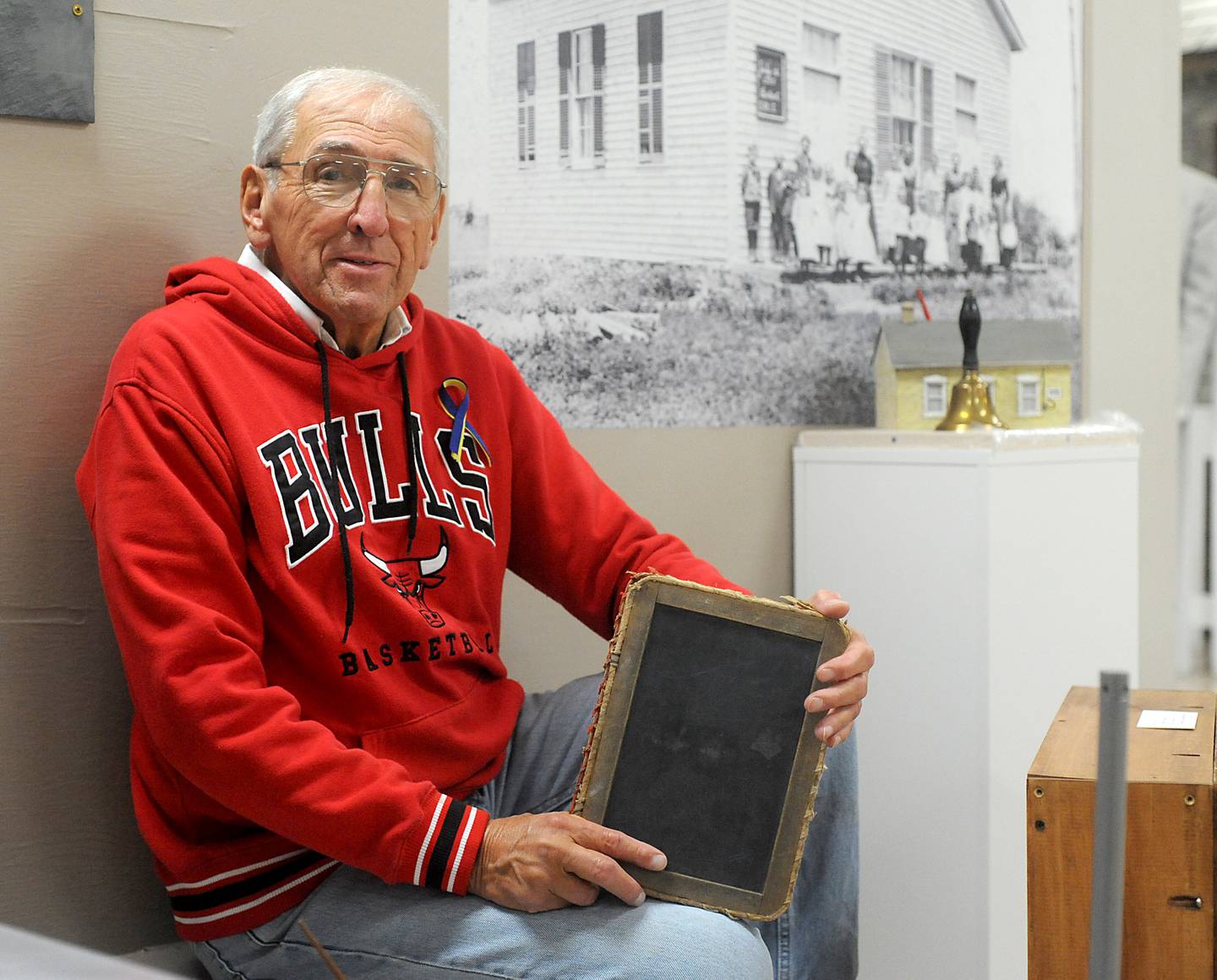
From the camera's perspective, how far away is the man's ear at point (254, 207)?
4.84ft

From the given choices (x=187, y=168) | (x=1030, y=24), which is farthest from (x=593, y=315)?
(x=1030, y=24)

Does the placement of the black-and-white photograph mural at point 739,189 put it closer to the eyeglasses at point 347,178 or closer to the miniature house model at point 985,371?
the miniature house model at point 985,371

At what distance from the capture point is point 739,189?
2.30 meters

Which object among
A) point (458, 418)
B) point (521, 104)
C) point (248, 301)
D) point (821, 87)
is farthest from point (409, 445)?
point (821, 87)

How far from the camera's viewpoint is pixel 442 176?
1571 mm

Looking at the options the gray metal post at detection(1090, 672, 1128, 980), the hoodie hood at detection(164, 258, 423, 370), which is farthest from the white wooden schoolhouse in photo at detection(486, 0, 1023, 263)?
the gray metal post at detection(1090, 672, 1128, 980)

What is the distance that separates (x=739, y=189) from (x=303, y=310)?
1082 mm

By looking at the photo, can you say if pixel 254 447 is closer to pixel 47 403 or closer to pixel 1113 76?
pixel 47 403

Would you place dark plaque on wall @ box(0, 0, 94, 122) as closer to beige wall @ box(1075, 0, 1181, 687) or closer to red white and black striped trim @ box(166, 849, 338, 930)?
red white and black striped trim @ box(166, 849, 338, 930)

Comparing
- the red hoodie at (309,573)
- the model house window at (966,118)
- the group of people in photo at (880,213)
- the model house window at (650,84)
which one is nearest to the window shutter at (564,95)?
the model house window at (650,84)

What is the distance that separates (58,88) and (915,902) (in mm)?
1778

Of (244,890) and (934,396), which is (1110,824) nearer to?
(244,890)

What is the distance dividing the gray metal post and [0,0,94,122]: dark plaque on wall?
1.33 metres

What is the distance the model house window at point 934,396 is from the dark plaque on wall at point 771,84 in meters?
0.56
